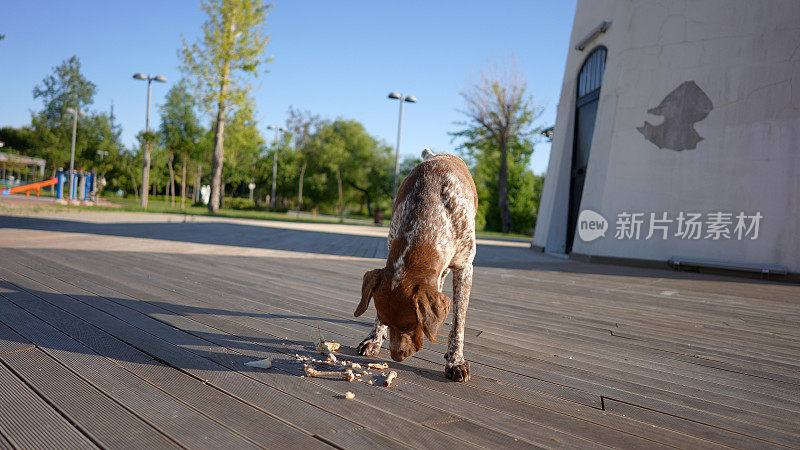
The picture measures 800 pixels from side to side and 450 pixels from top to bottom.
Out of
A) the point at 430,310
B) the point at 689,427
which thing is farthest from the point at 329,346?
the point at 689,427

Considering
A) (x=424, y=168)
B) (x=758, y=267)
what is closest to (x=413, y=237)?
(x=424, y=168)

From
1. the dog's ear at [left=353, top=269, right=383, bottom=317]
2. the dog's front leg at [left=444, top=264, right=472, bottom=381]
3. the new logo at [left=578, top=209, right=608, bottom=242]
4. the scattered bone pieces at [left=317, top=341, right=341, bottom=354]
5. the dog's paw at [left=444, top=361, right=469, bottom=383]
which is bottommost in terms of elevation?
the scattered bone pieces at [left=317, top=341, right=341, bottom=354]

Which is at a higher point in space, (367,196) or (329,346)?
(367,196)

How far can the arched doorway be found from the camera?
14.7 m

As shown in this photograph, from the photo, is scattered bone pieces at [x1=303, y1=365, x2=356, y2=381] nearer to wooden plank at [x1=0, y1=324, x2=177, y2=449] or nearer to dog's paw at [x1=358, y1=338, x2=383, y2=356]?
dog's paw at [x1=358, y1=338, x2=383, y2=356]

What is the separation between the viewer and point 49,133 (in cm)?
4788

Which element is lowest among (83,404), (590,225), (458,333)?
(83,404)

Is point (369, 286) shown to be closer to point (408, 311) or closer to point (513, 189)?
point (408, 311)

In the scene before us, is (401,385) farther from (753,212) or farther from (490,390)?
(753,212)

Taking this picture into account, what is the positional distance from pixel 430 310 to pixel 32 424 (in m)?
1.82


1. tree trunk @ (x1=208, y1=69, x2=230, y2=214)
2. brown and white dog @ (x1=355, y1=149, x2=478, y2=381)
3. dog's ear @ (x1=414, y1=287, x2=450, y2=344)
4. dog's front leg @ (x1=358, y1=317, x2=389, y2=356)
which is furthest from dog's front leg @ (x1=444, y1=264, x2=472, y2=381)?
tree trunk @ (x1=208, y1=69, x2=230, y2=214)

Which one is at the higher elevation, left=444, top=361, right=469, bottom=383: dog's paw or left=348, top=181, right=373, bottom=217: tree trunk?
left=348, top=181, right=373, bottom=217: tree trunk

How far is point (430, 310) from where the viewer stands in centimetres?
236

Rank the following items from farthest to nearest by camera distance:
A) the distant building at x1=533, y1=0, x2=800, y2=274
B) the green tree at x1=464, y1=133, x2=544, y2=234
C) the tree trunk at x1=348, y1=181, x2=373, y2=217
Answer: the tree trunk at x1=348, y1=181, x2=373, y2=217
the green tree at x1=464, y1=133, x2=544, y2=234
the distant building at x1=533, y1=0, x2=800, y2=274
